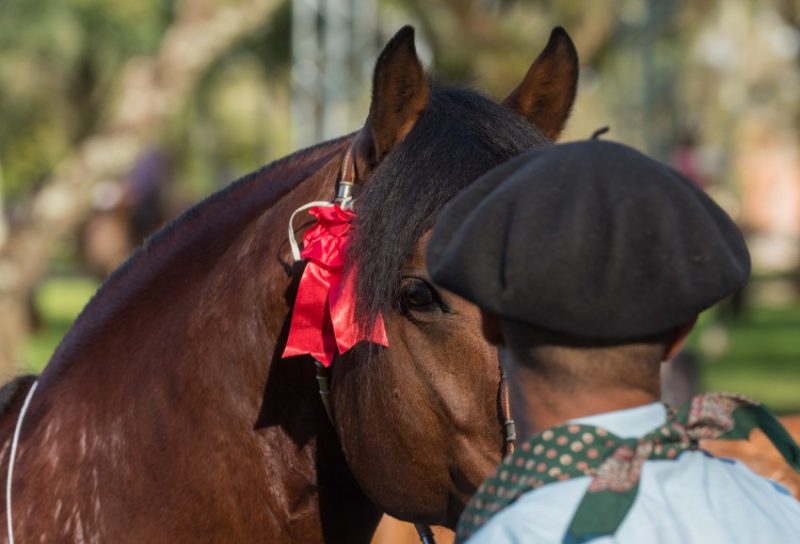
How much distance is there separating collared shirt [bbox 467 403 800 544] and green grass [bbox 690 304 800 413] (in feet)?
34.4

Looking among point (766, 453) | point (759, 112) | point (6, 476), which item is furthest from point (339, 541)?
point (759, 112)

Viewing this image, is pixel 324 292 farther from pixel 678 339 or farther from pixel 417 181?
pixel 678 339

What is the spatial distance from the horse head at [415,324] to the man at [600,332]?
62cm

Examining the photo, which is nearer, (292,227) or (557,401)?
(557,401)

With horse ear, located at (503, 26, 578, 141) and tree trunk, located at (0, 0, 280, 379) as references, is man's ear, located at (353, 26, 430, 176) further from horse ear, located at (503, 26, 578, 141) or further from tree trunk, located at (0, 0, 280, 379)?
tree trunk, located at (0, 0, 280, 379)

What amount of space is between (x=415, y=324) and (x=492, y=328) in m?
0.62

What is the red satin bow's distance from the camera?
2447 mm

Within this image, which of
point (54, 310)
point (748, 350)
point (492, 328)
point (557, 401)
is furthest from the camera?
point (54, 310)

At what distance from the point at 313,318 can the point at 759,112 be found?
47.5 meters

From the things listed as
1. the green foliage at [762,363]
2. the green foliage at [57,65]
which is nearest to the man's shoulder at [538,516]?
the green foliage at [762,363]

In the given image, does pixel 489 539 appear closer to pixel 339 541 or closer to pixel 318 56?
pixel 339 541

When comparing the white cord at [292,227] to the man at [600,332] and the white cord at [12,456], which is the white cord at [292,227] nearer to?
the white cord at [12,456]

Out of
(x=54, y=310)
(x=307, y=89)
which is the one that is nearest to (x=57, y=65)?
(x=54, y=310)

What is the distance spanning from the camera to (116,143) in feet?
34.3
